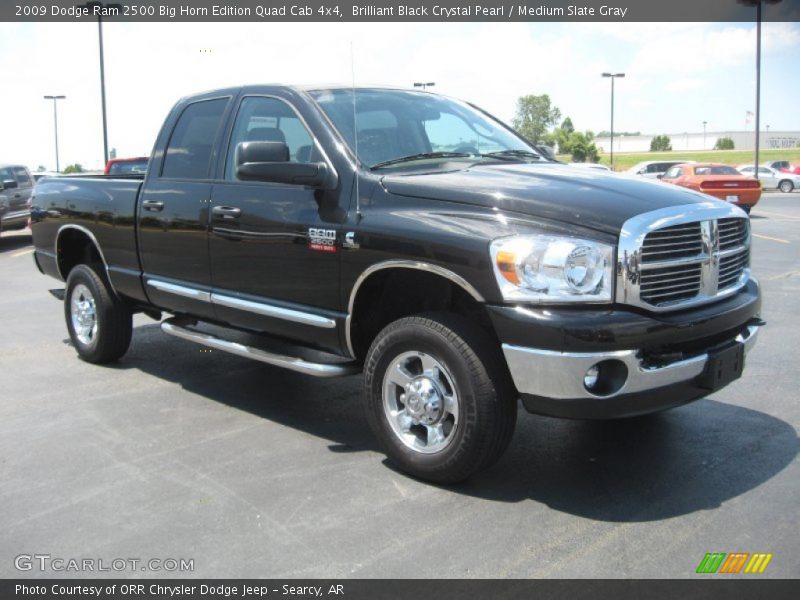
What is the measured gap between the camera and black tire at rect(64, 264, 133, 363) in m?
6.43

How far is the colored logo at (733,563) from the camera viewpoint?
3172 millimetres

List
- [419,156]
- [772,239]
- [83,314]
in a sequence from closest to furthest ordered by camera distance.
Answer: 1. [419,156]
2. [83,314]
3. [772,239]

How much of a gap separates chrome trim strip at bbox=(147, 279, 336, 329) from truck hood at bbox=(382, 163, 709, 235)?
0.87m

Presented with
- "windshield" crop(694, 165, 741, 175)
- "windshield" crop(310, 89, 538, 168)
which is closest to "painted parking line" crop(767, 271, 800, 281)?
"windshield" crop(310, 89, 538, 168)

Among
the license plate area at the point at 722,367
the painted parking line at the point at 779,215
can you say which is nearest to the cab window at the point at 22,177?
the license plate area at the point at 722,367

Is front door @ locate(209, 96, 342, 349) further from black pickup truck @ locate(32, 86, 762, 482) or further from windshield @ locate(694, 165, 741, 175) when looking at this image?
windshield @ locate(694, 165, 741, 175)

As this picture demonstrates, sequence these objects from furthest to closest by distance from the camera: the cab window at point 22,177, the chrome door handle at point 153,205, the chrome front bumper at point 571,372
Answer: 1. the cab window at point 22,177
2. the chrome door handle at point 153,205
3. the chrome front bumper at point 571,372

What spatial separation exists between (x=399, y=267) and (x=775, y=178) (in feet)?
141

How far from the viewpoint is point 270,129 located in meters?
5.07

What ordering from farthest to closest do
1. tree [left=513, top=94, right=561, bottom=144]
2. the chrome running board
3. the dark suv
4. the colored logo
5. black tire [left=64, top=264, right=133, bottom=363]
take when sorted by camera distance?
tree [left=513, top=94, right=561, bottom=144] → the dark suv → black tire [left=64, top=264, right=133, bottom=363] → the chrome running board → the colored logo

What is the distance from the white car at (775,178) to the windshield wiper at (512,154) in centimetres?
3971

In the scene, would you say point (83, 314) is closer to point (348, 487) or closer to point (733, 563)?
point (348, 487)
